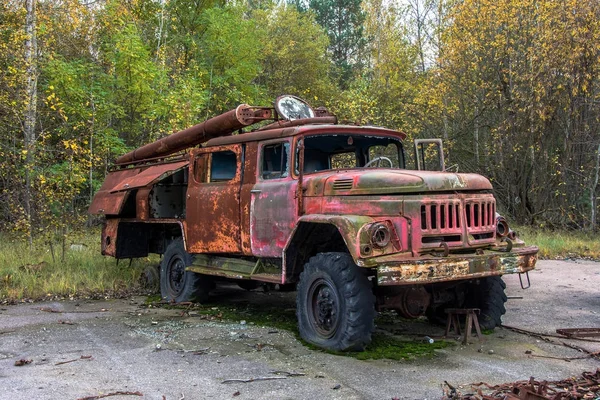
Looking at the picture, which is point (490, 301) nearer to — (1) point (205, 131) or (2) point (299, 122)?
(2) point (299, 122)

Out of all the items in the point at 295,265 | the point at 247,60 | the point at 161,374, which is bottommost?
the point at 161,374

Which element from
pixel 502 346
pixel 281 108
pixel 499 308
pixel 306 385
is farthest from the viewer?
pixel 281 108

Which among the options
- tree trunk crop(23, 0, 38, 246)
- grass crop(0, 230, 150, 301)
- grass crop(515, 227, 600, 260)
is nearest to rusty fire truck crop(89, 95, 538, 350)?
grass crop(0, 230, 150, 301)

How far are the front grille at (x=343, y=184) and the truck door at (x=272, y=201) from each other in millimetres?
601

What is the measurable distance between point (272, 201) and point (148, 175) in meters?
3.28

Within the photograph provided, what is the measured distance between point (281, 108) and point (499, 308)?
3.63 metres

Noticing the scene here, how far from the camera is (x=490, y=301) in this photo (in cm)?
639

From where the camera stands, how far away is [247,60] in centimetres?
2136

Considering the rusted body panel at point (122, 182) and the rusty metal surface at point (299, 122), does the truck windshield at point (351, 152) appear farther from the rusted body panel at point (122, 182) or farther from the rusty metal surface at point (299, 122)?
the rusted body panel at point (122, 182)

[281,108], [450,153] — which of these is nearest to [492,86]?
[450,153]

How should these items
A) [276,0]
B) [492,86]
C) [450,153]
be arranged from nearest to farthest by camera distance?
[492,86], [450,153], [276,0]

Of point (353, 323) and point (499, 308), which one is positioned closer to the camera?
point (353, 323)

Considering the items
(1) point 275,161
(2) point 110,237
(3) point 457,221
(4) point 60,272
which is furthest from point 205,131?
(3) point 457,221

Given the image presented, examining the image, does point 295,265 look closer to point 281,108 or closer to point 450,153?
point 281,108
